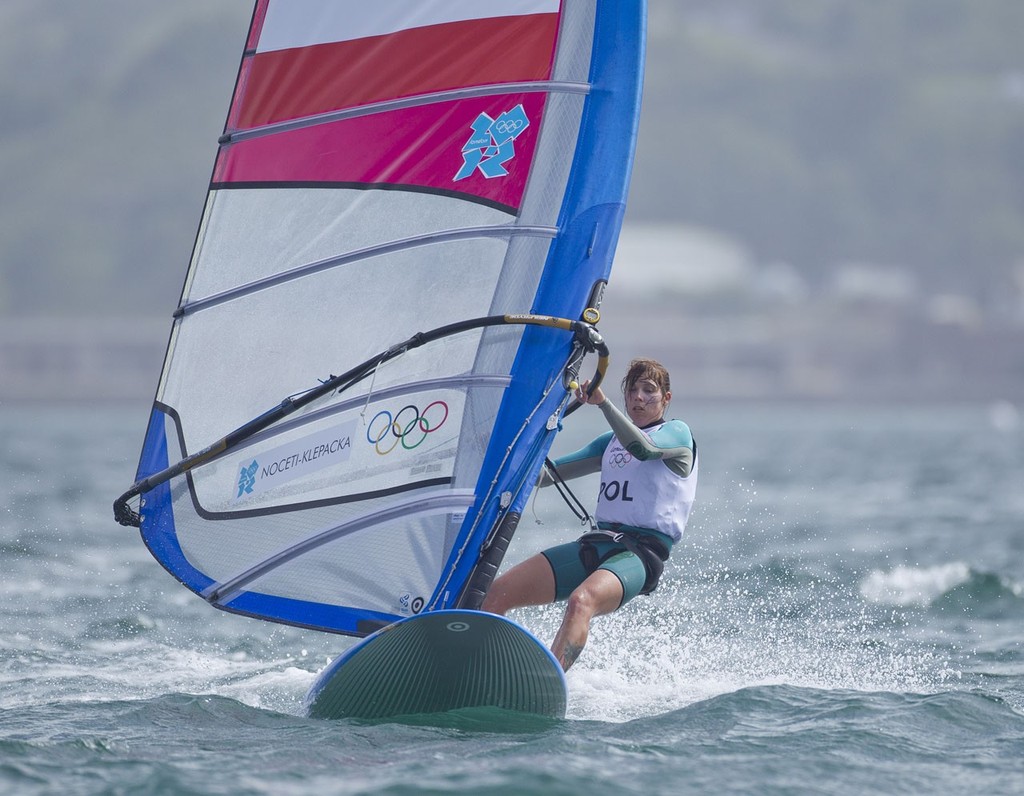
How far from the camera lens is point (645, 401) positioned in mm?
5676

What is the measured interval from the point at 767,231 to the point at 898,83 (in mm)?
32864

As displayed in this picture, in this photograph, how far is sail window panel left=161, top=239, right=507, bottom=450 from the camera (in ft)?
18.6

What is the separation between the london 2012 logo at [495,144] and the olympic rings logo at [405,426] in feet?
2.91

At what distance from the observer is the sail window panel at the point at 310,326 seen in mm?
5660

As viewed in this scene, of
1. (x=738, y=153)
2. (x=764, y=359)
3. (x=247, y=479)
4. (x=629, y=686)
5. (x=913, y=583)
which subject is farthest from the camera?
(x=738, y=153)

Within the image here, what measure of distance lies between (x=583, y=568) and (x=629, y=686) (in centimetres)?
79

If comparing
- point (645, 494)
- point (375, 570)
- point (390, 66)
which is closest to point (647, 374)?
point (645, 494)

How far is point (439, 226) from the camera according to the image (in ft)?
18.6

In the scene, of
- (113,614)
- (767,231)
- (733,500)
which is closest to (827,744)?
(113,614)

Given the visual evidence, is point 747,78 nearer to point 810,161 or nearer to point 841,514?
point 810,161

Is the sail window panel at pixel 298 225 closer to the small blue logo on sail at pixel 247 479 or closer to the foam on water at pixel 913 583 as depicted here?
the small blue logo on sail at pixel 247 479

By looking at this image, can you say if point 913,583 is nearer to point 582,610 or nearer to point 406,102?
point 582,610

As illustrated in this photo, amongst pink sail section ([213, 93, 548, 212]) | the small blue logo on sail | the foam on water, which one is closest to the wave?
the foam on water

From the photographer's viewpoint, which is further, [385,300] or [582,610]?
[385,300]
